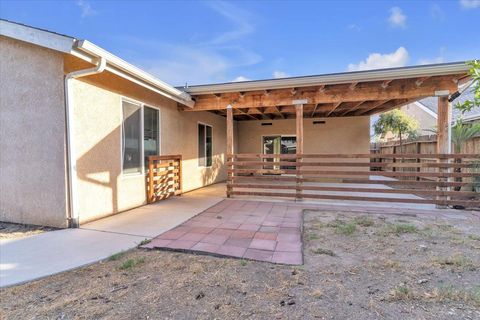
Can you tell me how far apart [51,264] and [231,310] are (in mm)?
2115

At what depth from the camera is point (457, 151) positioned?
6.07 metres

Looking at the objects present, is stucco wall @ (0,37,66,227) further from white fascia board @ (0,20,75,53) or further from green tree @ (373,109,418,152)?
green tree @ (373,109,418,152)

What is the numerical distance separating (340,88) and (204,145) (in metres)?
4.64

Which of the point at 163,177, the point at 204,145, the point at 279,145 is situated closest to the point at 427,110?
the point at 279,145

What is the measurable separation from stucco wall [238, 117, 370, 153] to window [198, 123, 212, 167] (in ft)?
8.55

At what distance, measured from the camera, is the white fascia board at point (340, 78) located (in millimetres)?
4742

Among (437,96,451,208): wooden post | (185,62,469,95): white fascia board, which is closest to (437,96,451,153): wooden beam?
(437,96,451,208): wooden post

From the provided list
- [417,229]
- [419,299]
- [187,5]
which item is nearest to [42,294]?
[419,299]

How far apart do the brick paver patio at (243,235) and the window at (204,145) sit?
11.0ft

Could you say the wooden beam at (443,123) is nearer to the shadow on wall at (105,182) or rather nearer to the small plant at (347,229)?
the small plant at (347,229)

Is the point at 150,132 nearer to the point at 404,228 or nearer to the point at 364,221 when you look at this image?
the point at 364,221

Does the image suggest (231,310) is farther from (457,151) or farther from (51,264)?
(457,151)

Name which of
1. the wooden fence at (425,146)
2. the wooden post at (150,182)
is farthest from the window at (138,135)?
the wooden fence at (425,146)

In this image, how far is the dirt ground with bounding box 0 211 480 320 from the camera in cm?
183
